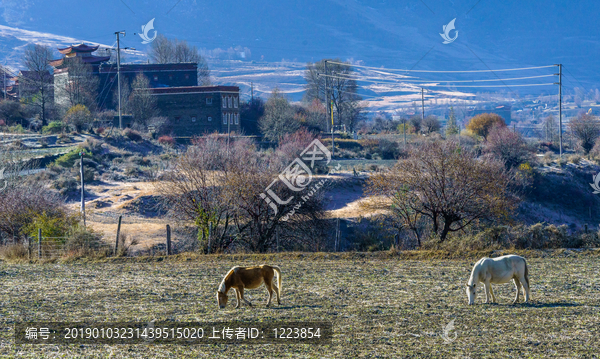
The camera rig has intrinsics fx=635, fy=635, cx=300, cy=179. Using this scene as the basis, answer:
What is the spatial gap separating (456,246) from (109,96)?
8484 centimetres

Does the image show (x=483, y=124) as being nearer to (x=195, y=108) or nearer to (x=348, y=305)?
(x=195, y=108)

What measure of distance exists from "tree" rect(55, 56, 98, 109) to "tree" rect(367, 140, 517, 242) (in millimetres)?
69349

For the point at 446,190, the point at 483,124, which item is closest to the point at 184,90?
Answer: the point at 483,124

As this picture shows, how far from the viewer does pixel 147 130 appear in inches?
3034

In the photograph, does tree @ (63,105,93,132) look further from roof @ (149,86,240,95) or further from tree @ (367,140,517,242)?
tree @ (367,140,517,242)

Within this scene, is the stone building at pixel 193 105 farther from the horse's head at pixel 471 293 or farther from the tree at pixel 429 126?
the horse's head at pixel 471 293

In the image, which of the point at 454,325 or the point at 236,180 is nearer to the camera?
the point at 454,325

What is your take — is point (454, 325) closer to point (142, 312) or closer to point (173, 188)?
point (142, 312)

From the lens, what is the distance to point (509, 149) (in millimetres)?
62219

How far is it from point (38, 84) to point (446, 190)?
7952 cm

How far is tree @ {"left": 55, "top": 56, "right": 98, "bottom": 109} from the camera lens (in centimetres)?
8744

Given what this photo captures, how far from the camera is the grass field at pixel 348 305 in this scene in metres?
9.57

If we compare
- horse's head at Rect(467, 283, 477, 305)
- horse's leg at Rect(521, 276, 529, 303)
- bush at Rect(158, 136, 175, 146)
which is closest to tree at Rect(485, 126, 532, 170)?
bush at Rect(158, 136, 175, 146)

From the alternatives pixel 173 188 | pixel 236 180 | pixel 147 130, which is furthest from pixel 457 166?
pixel 147 130
